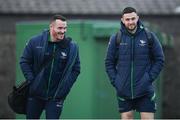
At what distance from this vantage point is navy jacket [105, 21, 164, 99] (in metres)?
8.43

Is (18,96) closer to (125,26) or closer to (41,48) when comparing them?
(41,48)

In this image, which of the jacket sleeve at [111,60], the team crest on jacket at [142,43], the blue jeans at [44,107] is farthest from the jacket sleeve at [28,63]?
the team crest on jacket at [142,43]

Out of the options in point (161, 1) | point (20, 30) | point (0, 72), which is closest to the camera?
point (20, 30)

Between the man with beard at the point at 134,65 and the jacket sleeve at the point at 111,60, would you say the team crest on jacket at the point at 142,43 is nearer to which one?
the man with beard at the point at 134,65

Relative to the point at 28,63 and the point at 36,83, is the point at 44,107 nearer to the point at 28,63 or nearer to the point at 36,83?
the point at 36,83

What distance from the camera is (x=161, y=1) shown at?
57.3ft

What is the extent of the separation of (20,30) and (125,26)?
14.0 feet

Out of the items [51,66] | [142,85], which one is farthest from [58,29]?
[142,85]

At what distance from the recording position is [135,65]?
843 centimetres

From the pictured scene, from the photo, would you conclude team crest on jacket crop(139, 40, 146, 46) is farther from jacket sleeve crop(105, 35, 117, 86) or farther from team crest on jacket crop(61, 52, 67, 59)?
team crest on jacket crop(61, 52, 67, 59)

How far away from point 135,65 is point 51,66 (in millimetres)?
1078

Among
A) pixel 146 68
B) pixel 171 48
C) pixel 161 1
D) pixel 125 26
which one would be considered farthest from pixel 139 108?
pixel 161 1

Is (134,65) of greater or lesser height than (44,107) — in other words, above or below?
above

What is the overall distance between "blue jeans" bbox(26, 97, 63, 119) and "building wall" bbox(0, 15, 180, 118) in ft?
22.3
